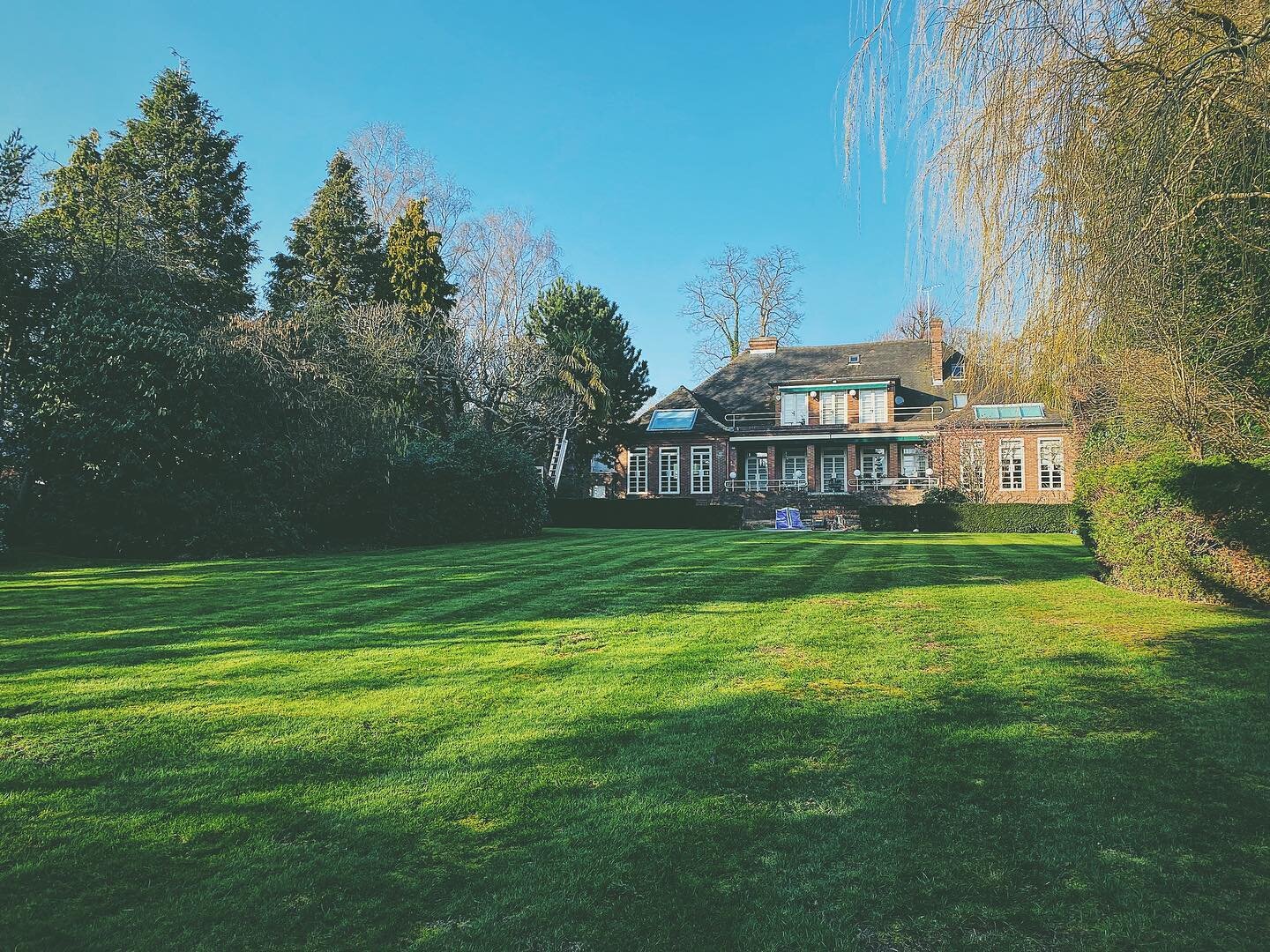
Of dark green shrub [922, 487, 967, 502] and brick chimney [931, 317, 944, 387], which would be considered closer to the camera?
dark green shrub [922, 487, 967, 502]

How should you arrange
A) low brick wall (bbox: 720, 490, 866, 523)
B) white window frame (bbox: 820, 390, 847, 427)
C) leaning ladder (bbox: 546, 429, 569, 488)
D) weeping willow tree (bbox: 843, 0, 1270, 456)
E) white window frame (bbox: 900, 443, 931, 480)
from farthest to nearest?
white window frame (bbox: 820, 390, 847, 427), white window frame (bbox: 900, 443, 931, 480), low brick wall (bbox: 720, 490, 866, 523), leaning ladder (bbox: 546, 429, 569, 488), weeping willow tree (bbox: 843, 0, 1270, 456)

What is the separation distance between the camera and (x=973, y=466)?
100 ft

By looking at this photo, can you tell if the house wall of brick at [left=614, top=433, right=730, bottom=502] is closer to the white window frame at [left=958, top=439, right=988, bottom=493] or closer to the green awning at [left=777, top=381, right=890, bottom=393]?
the green awning at [left=777, top=381, right=890, bottom=393]

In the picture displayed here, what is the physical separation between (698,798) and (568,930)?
38.7 inches

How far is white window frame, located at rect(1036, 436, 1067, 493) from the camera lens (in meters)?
32.6

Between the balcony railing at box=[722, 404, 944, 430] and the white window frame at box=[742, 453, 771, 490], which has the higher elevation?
the balcony railing at box=[722, 404, 944, 430]

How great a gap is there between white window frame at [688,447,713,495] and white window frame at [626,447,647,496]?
2554 mm

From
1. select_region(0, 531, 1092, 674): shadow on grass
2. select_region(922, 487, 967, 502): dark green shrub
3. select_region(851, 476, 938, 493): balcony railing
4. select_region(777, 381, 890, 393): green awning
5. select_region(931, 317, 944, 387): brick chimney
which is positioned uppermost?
select_region(931, 317, 944, 387): brick chimney

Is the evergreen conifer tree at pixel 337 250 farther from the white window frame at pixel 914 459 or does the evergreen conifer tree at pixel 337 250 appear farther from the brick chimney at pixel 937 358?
the brick chimney at pixel 937 358

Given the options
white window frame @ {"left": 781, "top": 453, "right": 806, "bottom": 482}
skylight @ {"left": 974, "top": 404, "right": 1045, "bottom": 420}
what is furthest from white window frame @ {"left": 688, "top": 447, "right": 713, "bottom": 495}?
skylight @ {"left": 974, "top": 404, "right": 1045, "bottom": 420}

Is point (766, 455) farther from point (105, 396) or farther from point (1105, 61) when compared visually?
point (1105, 61)

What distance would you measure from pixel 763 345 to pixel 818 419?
20.5 ft

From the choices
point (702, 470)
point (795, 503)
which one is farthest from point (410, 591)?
point (702, 470)

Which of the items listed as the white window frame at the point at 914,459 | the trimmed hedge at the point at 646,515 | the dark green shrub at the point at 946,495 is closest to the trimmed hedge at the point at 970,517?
the dark green shrub at the point at 946,495
